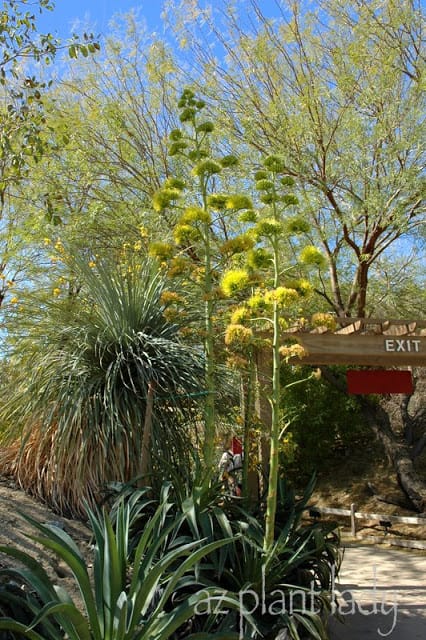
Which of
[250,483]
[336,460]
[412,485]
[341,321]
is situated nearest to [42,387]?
[250,483]

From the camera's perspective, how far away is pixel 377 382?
907cm

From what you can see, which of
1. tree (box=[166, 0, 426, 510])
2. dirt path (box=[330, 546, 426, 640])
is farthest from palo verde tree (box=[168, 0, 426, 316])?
dirt path (box=[330, 546, 426, 640])

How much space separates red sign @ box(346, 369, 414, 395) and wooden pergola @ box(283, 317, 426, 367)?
86 centimetres

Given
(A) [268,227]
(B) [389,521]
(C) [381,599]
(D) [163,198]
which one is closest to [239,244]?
(A) [268,227]

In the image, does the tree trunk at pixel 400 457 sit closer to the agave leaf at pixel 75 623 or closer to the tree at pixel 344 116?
the tree at pixel 344 116

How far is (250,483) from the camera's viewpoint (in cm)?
648

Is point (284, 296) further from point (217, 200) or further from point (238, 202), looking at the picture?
point (217, 200)

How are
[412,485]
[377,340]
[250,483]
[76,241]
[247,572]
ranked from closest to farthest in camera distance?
[247,572]
[250,483]
[377,340]
[76,241]
[412,485]

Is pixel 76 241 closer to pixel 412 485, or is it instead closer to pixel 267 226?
pixel 267 226

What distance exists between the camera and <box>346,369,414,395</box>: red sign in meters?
9.00

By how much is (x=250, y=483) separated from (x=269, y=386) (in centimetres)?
118

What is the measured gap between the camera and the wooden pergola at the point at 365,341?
7.77 m

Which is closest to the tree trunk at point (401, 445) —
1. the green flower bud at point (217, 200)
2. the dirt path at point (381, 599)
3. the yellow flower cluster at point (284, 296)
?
the dirt path at point (381, 599)

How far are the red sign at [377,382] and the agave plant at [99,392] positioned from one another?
151 inches
